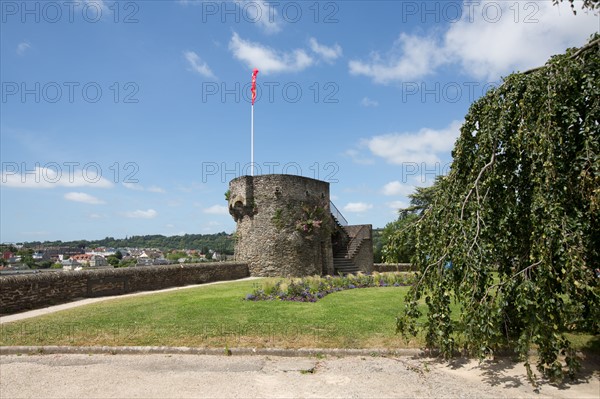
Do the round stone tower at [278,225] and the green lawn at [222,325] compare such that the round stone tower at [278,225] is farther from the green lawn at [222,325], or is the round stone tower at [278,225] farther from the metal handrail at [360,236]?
the green lawn at [222,325]

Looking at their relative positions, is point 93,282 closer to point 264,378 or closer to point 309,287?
point 309,287

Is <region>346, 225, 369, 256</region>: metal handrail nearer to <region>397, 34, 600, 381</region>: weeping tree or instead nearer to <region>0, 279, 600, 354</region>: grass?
<region>0, 279, 600, 354</region>: grass

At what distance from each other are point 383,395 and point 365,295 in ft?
29.4

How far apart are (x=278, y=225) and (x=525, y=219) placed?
57.4 ft

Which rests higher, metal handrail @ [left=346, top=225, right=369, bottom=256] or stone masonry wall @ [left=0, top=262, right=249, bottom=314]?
metal handrail @ [left=346, top=225, right=369, bottom=256]

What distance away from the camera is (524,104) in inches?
230

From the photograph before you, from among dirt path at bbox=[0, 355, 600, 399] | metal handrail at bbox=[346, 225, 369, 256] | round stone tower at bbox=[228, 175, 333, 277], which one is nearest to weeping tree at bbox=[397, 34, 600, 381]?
dirt path at bbox=[0, 355, 600, 399]

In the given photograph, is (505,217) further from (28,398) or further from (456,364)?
(28,398)

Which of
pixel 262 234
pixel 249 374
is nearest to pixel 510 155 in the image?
pixel 249 374

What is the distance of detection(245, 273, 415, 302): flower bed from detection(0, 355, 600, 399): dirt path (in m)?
5.04

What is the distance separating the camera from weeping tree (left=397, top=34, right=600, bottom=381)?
16.1 feet

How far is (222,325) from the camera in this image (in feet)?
29.2

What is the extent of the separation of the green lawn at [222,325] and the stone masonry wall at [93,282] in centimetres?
219

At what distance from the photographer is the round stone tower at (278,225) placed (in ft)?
75.1
